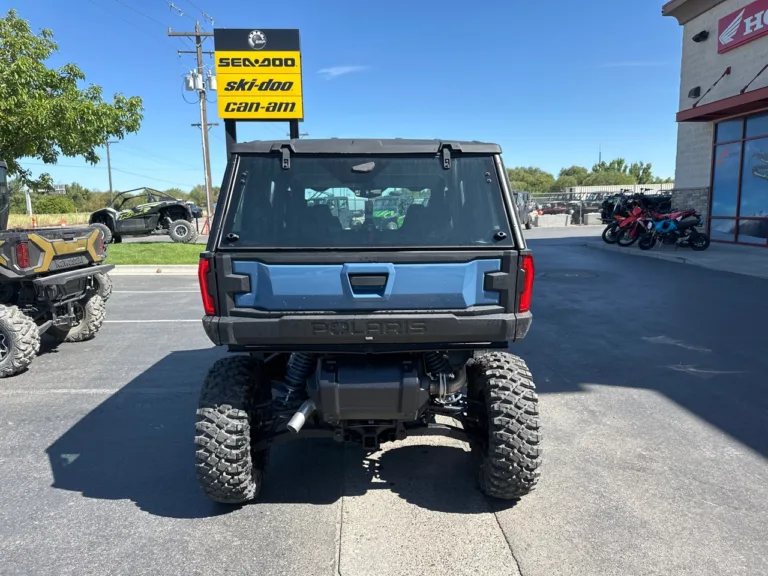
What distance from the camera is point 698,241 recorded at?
15477mm

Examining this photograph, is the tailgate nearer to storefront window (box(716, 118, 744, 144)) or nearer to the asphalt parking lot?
the asphalt parking lot

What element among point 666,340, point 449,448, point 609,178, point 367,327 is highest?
point 609,178

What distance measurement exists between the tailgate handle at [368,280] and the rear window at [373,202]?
0.61 feet

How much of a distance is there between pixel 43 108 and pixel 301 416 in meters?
12.2

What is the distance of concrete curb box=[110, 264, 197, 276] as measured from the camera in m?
13.9

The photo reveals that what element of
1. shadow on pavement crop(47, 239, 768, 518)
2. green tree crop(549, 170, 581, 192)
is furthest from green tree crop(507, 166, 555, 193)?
shadow on pavement crop(47, 239, 768, 518)

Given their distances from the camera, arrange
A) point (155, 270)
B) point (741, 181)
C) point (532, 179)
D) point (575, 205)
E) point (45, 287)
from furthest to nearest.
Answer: point (532, 179) < point (575, 205) < point (741, 181) < point (155, 270) < point (45, 287)

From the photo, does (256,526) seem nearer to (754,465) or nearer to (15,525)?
(15,525)

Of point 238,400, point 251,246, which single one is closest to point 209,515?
point 238,400

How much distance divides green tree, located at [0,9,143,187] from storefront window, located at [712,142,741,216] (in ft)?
55.2

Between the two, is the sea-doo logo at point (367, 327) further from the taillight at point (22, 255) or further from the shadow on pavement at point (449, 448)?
the taillight at point (22, 255)

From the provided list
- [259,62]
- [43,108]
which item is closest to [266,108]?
[259,62]

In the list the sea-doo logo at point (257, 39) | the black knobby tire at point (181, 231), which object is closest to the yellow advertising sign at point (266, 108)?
the sea-doo logo at point (257, 39)

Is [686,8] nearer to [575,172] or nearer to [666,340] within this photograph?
[666,340]
